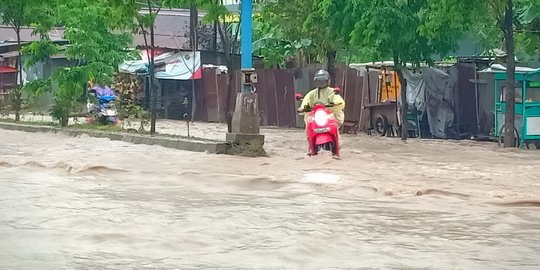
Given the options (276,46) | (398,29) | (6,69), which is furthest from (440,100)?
(6,69)

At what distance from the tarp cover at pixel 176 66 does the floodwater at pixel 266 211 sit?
1748 cm

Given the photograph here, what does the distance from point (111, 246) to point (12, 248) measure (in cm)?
80

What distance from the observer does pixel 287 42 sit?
33000mm

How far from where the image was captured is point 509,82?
19953mm

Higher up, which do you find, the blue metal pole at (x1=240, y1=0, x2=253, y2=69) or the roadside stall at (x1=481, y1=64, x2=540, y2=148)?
the blue metal pole at (x1=240, y1=0, x2=253, y2=69)

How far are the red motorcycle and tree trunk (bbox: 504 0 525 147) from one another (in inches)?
277

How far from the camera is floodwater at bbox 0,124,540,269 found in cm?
754

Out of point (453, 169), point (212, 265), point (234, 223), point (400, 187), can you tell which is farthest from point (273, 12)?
point (212, 265)

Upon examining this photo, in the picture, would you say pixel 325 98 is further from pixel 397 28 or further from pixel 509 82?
pixel 397 28

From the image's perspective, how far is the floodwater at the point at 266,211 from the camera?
24.7 feet

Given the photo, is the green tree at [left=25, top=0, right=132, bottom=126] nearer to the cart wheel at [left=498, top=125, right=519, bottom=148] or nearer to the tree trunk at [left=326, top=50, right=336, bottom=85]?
the tree trunk at [left=326, top=50, right=336, bottom=85]

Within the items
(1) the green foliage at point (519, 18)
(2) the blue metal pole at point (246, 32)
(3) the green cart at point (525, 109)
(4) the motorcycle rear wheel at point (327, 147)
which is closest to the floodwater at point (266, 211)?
(4) the motorcycle rear wheel at point (327, 147)

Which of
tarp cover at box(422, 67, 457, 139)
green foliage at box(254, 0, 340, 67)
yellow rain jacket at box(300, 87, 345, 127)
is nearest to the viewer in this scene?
yellow rain jacket at box(300, 87, 345, 127)

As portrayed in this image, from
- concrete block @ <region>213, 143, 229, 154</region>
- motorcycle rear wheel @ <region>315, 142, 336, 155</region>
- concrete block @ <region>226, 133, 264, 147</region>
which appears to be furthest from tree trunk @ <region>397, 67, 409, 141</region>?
motorcycle rear wheel @ <region>315, 142, 336, 155</region>
